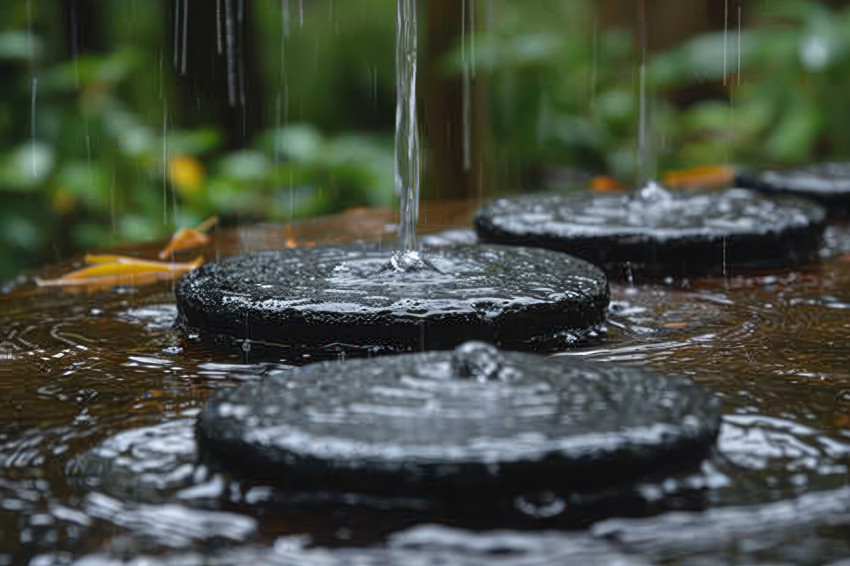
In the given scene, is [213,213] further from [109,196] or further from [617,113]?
[617,113]

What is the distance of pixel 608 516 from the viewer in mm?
1225

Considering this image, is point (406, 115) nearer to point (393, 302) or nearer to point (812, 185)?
point (393, 302)

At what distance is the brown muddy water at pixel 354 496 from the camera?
45.7 inches

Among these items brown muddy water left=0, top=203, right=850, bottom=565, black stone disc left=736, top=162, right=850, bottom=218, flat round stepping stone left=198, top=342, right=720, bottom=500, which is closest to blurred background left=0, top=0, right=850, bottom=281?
black stone disc left=736, top=162, right=850, bottom=218

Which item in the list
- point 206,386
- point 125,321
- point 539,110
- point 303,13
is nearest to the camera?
point 206,386

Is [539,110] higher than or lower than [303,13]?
lower

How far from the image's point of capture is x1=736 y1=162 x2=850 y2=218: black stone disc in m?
3.70

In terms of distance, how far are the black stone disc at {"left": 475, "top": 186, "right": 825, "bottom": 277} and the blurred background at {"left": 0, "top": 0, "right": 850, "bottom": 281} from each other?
2.35 m

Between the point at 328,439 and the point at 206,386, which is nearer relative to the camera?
the point at 328,439

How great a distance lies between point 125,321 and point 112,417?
0.77m

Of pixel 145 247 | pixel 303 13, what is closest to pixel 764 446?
pixel 145 247

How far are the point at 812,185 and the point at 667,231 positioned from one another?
3.98 feet

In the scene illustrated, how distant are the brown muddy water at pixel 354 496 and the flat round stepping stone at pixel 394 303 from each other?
65 mm

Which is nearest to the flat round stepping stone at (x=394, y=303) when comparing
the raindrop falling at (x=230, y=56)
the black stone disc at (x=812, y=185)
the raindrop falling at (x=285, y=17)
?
the black stone disc at (x=812, y=185)
